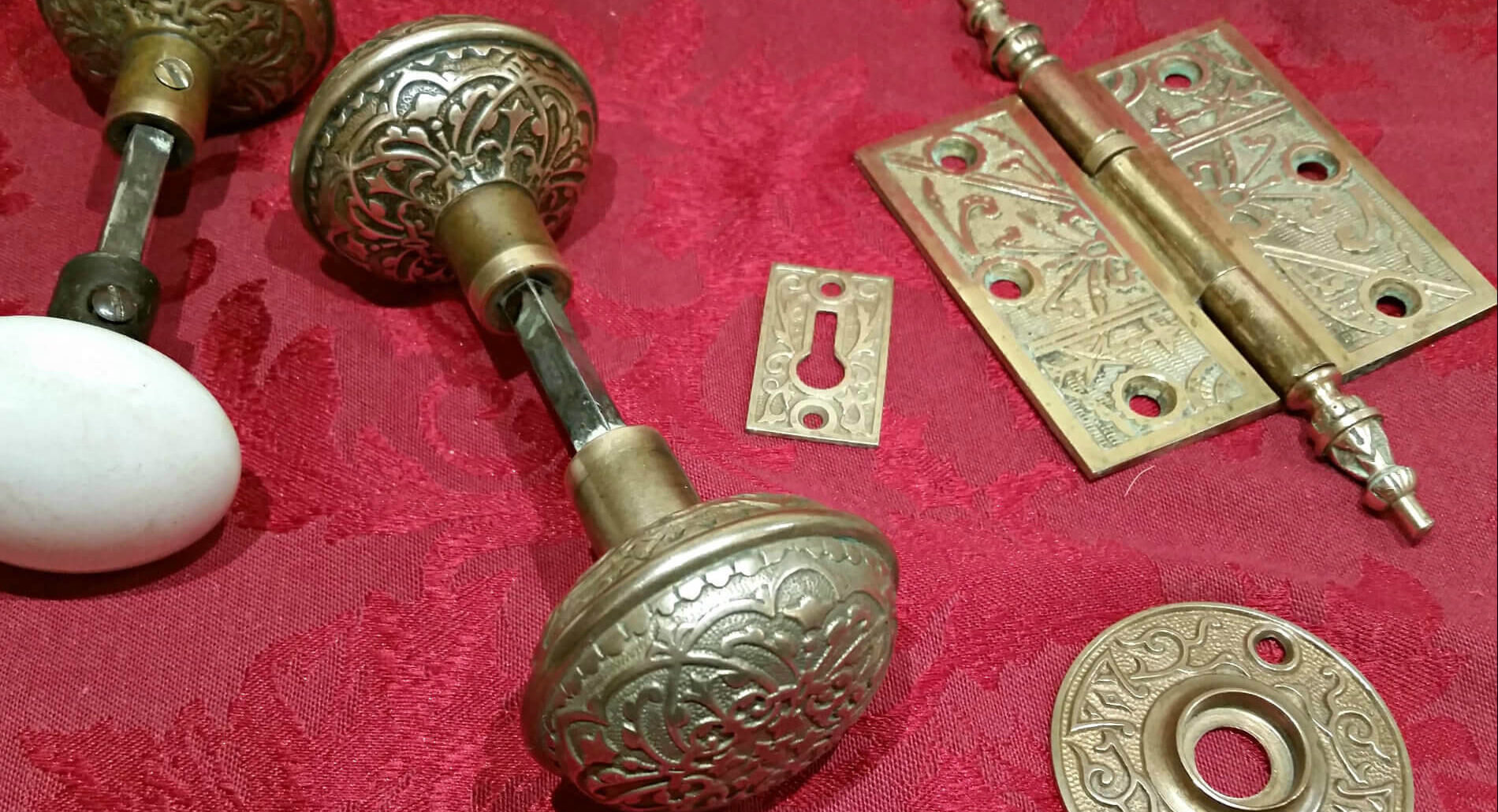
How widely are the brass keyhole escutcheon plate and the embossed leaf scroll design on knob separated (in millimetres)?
666

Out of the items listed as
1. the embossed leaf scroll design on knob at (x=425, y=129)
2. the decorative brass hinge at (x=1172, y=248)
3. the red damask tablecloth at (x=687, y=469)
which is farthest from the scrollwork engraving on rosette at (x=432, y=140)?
the decorative brass hinge at (x=1172, y=248)

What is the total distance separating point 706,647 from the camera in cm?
73

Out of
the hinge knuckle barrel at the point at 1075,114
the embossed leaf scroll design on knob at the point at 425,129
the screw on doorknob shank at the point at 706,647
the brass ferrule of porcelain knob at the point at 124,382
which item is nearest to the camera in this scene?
the screw on doorknob shank at the point at 706,647

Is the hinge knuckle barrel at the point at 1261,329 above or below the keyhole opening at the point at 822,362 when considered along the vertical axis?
below

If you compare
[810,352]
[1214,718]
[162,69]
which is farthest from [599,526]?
[162,69]

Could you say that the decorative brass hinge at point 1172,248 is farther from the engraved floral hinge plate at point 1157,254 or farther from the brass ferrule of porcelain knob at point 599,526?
the brass ferrule of porcelain knob at point 599,526

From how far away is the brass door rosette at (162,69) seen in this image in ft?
3.44

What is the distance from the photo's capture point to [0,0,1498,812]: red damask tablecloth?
944 millimetres

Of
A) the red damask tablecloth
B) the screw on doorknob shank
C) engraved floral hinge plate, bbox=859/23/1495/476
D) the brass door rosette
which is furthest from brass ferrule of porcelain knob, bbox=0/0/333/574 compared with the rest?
engraved floral hinge plate, bbox=859/23/1495/476

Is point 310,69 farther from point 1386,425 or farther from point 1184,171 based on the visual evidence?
point 1386,425

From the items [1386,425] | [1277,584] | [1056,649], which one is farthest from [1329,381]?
[1056,649]

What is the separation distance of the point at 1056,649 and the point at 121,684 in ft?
2.53

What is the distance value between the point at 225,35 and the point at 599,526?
26.3 inches

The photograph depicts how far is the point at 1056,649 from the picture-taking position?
3.28 ft
